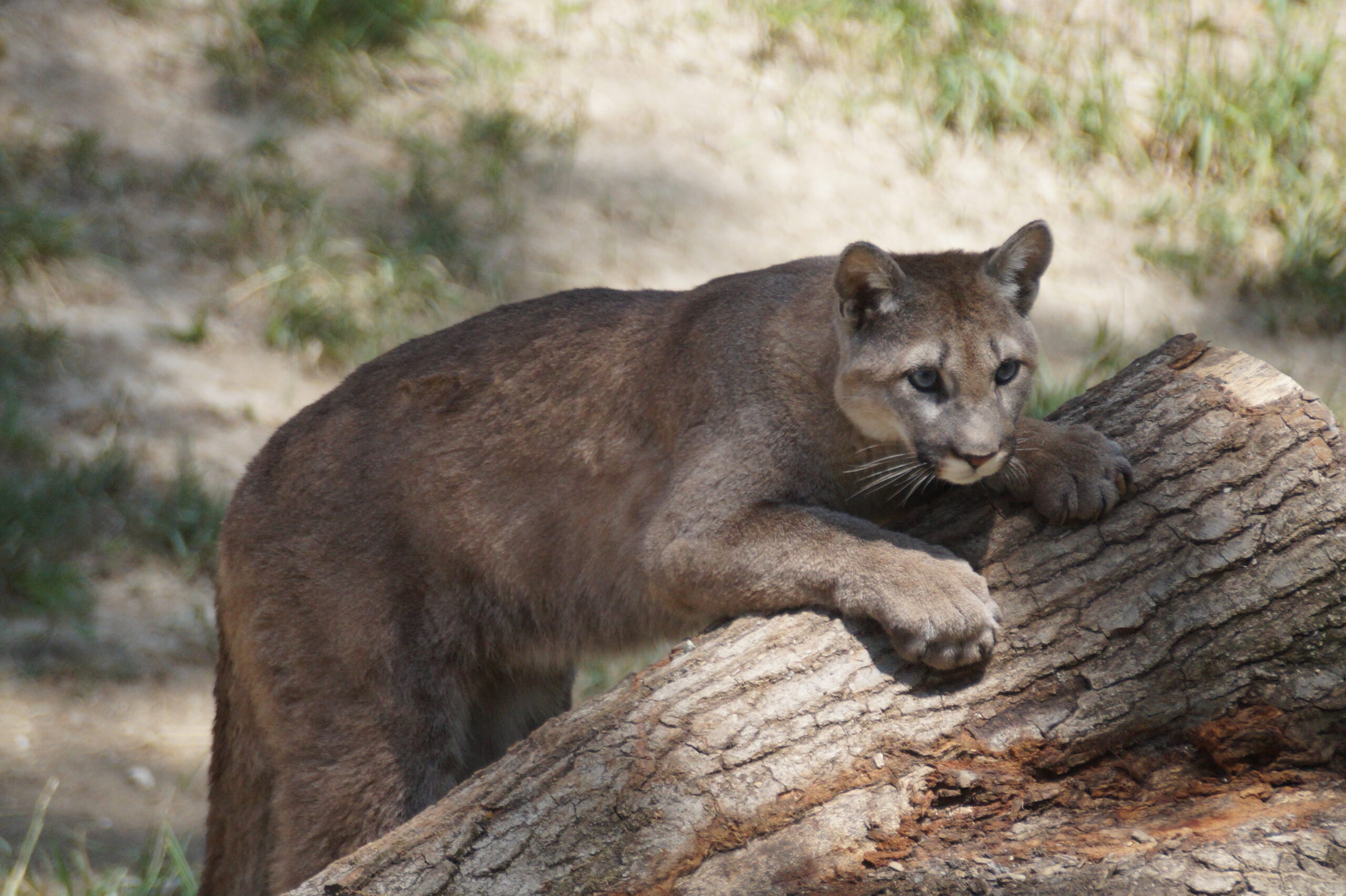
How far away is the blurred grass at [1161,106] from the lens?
7133mm

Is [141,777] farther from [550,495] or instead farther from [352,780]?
[550,495]

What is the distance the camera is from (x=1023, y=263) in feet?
11.3

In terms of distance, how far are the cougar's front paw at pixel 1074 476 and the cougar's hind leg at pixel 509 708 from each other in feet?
5.73

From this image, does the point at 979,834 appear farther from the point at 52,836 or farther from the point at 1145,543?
the point at 52,836

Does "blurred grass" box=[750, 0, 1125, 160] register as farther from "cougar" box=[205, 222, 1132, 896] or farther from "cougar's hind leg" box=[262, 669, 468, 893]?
"cougar's hind leg" box=[262, 669, 468, 893]

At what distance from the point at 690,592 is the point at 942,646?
82cm

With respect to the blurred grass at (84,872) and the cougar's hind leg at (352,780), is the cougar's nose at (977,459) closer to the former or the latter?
the cougar's hind leg at (352,780)

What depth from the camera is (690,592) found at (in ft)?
10.8

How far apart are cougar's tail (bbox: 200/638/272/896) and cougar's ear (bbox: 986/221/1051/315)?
252 cm

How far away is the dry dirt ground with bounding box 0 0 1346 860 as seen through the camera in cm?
524

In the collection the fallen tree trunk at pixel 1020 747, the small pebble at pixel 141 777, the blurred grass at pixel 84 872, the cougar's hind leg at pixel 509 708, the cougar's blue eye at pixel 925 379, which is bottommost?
the small pebble at pixel 141 777

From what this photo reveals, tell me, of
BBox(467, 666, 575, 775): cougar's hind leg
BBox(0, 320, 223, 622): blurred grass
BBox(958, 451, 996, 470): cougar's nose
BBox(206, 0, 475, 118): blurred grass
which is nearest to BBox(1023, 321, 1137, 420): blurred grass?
BBox(467, 666, 575, 775): cougar's hind leg

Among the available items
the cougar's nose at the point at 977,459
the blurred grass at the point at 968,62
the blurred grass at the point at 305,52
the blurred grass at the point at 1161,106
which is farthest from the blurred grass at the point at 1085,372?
the blurred grass at the point at 305,52

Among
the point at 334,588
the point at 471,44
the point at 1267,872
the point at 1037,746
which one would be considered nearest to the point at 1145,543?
the point at 1037,746
